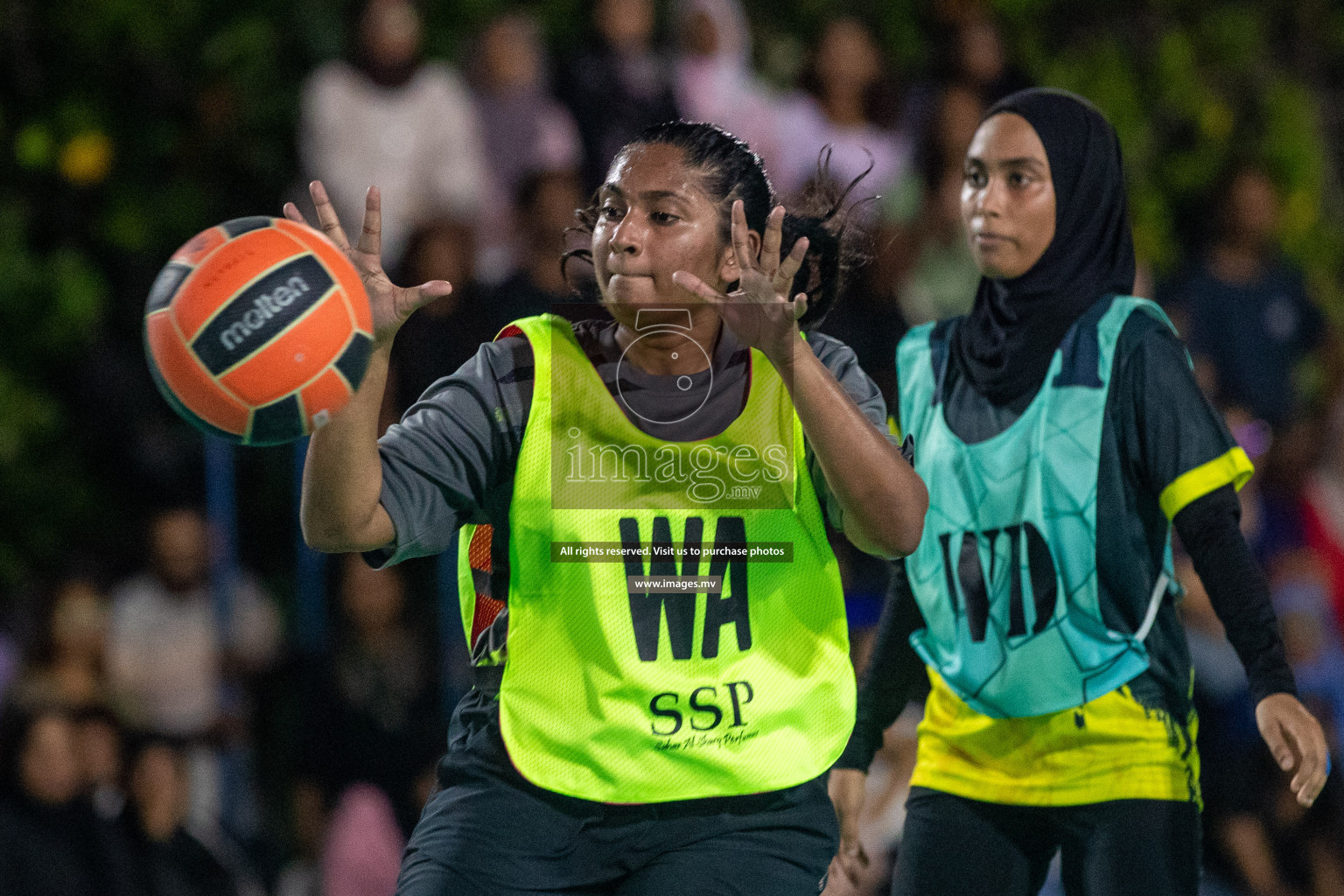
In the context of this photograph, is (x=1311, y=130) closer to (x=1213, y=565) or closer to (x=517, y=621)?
(x=1213, y=565)

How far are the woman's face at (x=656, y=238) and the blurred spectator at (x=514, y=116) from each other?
327 cm

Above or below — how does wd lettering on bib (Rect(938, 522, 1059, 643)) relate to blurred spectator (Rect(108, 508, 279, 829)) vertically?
above

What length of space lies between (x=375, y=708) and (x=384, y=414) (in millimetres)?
1270

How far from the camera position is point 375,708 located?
4957 mm

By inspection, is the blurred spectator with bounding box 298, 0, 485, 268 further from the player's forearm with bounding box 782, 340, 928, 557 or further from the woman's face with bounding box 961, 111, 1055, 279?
the player's forearm with bounding box 782, 340, 928, 557

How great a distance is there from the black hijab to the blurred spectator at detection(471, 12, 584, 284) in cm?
278

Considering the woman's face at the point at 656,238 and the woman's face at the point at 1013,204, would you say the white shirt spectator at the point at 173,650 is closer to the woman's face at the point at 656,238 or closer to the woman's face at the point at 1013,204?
the woman's face at the point at 1013,204

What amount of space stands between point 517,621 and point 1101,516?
1.18 meters

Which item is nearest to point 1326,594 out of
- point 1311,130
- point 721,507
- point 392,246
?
point 1311,130

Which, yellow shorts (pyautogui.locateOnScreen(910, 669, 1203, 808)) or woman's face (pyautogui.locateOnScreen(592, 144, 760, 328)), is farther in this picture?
yellow shorts (pyautogui.locateOnScreen(910, 669, 1203, 808))

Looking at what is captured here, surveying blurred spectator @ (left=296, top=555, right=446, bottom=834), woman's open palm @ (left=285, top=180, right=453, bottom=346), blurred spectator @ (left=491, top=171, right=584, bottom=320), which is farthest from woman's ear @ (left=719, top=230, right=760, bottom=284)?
blurred spectator @ (left=296, top=555, right=446, bottom=834)

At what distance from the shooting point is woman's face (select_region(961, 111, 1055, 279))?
3.16m

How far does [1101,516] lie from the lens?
2.90 m

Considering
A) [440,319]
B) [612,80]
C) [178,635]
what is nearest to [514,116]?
[612,80]
